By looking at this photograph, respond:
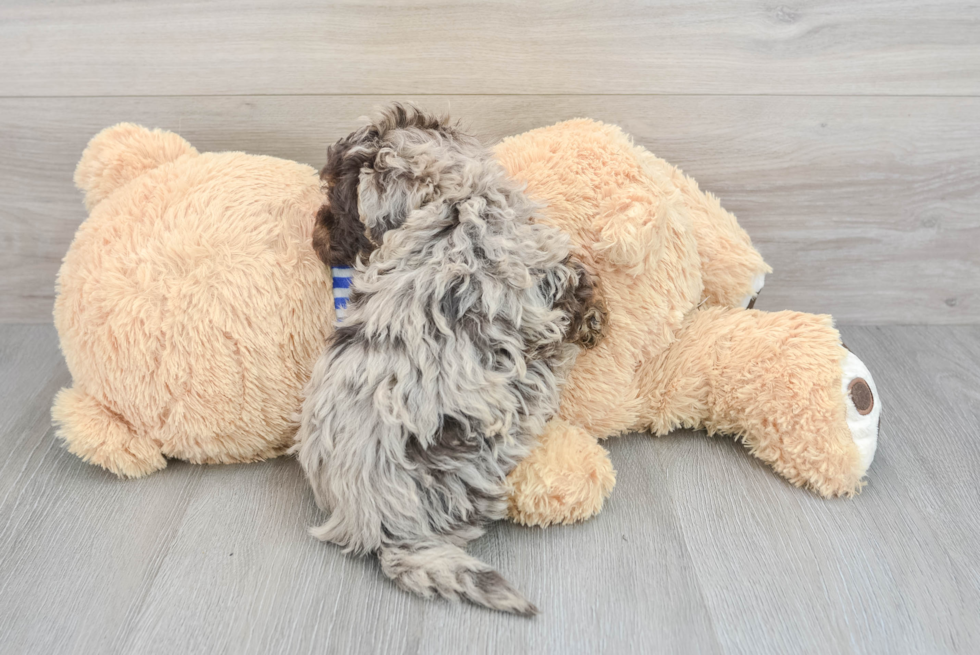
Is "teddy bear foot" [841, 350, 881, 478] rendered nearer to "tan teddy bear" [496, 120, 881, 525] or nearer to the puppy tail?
"tan teddy bear" [496, 120, 881, 525]

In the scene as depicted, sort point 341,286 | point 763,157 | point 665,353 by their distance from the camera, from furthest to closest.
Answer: point 763,157 → point 665,353 → point 341,286

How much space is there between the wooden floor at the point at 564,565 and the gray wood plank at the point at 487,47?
56 centimetres

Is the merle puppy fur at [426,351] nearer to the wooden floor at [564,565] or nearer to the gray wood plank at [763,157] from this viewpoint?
the wooden floor at [564,565]

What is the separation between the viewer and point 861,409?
91 cm

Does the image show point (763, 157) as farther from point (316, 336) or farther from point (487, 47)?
point (316, 336)

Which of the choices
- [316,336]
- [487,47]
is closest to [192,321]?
[316,336]

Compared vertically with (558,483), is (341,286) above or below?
above

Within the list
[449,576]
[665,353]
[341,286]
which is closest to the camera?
[449,576]

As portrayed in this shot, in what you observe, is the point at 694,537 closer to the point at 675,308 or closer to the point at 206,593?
the point at 675,308

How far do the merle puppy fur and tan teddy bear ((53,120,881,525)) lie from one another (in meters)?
0.10

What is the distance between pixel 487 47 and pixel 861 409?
2.44ft

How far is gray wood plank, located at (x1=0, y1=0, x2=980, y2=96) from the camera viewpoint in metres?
1.06

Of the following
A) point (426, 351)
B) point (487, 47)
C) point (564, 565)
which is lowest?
point (564, 565)

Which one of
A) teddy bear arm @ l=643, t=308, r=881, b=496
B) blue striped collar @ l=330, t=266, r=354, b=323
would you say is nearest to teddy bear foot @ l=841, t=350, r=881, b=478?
teddy bear arm @ l=643, t=308, r=881, b=496
